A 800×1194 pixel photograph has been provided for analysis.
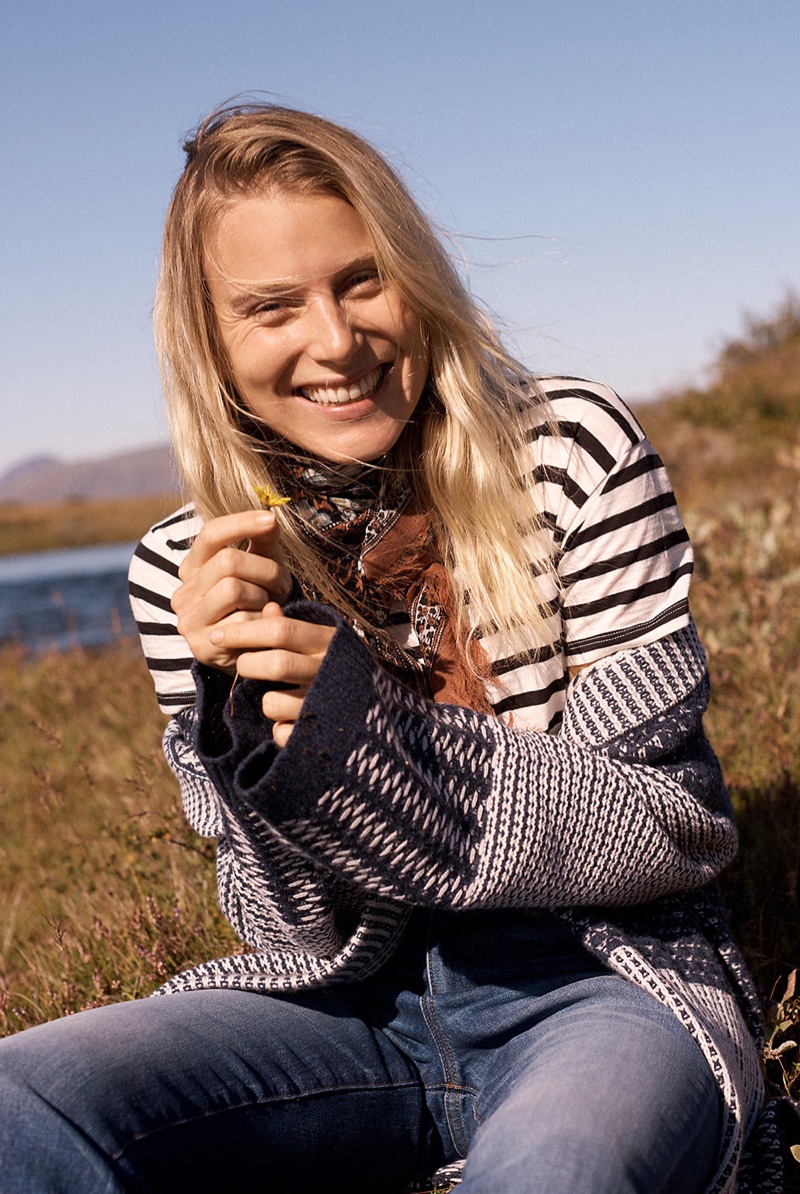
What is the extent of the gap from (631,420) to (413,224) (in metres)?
0.52

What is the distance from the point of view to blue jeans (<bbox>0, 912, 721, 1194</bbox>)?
134 cm

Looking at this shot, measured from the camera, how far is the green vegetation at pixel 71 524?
46781 mm

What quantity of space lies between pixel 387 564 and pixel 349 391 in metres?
0.32

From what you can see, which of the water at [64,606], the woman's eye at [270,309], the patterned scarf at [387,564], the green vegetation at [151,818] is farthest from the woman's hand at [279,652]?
the water at [64,606]

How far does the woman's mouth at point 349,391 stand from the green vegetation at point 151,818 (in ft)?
4.28

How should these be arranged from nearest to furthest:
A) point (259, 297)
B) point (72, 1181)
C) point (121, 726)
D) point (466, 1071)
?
point (72, 1181)
point (466, 1071)
point (259, 297)
point (121, 726)

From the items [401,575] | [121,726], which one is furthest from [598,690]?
[121,726]

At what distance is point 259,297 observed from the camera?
1903 millimetres

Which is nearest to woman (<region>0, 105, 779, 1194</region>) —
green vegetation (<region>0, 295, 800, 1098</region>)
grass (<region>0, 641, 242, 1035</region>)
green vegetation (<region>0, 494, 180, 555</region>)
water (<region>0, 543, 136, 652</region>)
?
green vegetation (<region>0, 295, 800, 1098</region>)

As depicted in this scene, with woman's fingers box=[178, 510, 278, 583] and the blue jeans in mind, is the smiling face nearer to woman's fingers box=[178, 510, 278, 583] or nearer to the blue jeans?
woman's fingers box=[178, 510, 278, 583]

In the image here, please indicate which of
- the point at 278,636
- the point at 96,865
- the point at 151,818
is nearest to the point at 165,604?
the point at 278,636

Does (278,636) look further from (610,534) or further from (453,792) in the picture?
(610,534)

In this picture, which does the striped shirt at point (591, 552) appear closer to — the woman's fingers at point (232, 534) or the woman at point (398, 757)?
the woman at point (398, 757)

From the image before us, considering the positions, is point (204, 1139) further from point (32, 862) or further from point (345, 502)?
point (32, 862)
